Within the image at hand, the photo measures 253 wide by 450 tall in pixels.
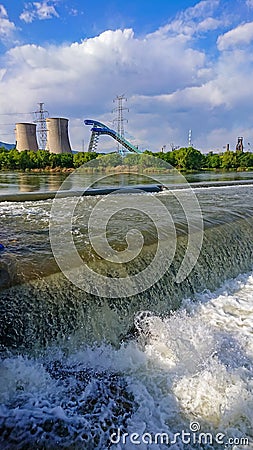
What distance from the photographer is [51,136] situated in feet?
150

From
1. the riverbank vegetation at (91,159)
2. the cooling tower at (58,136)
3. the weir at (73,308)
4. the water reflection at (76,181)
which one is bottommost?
the weir at (73,308)

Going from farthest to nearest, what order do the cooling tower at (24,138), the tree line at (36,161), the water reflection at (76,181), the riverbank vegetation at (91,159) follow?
the cooling tower at (24,138), the tree line at (36,161), the riverbank vegetation at (91,159), the water reflection at (76,181)

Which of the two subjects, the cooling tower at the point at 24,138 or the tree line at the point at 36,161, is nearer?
the tree line at the point at 36,161

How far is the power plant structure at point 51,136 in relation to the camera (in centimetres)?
4459

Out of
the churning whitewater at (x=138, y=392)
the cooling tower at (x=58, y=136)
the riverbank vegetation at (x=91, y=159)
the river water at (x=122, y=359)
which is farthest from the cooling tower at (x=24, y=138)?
the churning whitewater at (x=138, y=392)

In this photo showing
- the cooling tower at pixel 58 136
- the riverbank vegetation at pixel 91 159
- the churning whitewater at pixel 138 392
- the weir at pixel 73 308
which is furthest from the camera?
the cooling tower at pixel 58 136

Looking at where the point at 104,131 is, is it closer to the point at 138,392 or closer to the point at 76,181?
the point at 76,181

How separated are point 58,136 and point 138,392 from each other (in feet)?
151

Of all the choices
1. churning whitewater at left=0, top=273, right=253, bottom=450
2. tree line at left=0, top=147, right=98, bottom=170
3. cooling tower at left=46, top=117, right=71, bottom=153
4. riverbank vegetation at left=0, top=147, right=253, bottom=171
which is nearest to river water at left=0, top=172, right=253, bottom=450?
churning whitewater at left=0, top=273, right=253, bottom=450

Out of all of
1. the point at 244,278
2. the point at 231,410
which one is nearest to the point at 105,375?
the point at 231,410

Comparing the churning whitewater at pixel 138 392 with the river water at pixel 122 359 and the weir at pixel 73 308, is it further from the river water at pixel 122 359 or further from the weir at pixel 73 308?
the weir at pixel 73 308

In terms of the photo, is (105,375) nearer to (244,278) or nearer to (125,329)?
(125,329)

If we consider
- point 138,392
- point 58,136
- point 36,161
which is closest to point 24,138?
point 58,136

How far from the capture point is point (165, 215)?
25.0ft
